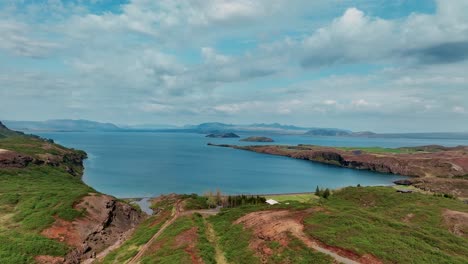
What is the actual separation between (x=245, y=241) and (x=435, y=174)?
18851cm

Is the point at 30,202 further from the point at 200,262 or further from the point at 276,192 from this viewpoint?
the point at 276,192

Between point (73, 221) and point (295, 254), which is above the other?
point (295, 254)

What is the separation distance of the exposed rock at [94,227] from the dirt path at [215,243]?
21.8 meters

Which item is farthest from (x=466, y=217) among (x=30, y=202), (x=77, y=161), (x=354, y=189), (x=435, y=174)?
(x=77, y=161)

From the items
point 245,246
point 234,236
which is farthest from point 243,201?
point 245,246

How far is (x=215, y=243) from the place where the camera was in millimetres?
50500

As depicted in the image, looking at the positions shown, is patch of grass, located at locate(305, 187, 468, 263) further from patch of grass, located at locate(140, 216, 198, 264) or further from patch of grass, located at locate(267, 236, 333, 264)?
patch of grass, located at locate(140, 216, 198, 264)

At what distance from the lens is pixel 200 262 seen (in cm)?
4200

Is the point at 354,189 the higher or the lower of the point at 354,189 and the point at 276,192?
the higher

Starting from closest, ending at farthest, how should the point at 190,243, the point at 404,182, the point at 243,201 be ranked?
the point at 190,243 → the point at 243,201 → the point at 404,182

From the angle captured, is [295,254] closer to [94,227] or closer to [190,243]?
[190,243]

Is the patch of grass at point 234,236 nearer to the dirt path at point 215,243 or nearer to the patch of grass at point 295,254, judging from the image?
the dirt path at point 215,243

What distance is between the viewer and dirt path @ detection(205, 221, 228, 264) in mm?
44594

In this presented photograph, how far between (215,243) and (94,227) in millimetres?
30816
